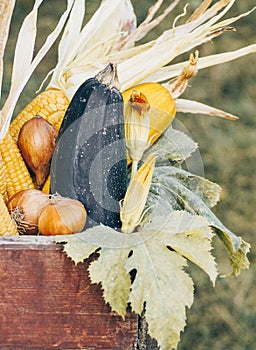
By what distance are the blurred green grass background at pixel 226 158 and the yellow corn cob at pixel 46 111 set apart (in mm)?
812

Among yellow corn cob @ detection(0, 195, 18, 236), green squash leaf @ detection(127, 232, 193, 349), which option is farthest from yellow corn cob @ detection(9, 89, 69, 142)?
green squash leaf @ detection(127, 232, 193, 349)

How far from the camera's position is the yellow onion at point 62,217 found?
0.69 m

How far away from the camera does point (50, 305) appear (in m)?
0.65

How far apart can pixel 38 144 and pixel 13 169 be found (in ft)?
0.13

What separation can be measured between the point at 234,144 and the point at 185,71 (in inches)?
31.6

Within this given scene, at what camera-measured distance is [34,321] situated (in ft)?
2.12

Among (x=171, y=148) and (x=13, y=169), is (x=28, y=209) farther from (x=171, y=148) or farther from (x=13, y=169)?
(x=171, y=148)

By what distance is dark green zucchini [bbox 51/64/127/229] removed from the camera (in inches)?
29.2

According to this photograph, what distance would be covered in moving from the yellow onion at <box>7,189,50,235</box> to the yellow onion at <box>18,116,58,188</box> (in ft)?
0.26

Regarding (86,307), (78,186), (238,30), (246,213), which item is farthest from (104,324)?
(238,30)

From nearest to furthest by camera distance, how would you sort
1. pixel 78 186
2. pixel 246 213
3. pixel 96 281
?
pixel 96 281, pixel 78 186, pixel 246 213

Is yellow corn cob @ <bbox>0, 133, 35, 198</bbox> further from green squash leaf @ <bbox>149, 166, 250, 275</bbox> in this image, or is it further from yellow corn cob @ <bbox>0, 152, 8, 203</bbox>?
green squash leaf @ <bbox>149, 166, 250, 275</bbox>

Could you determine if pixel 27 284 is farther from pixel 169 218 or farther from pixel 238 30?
pixel 238 30

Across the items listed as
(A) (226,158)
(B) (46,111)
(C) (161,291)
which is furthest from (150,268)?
(A) (226,158)
